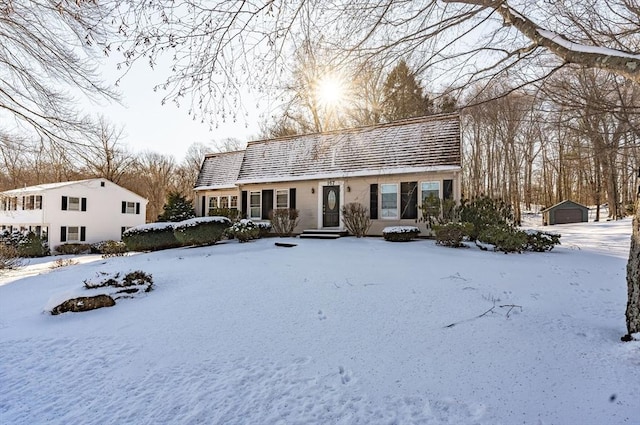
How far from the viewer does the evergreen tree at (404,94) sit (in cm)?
530

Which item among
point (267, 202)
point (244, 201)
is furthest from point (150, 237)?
point (267, 202)

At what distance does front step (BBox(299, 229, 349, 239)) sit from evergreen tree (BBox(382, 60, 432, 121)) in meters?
8.52

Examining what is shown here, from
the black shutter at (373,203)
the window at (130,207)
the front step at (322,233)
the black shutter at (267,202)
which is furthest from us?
the window at (130,207)

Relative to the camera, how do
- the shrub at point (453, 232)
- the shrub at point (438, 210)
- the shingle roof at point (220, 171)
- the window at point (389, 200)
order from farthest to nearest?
the shingle roof at point (220, 171), the window at point (389, 200), the shrub at point (438, 210), the shrub at point (453, 232)

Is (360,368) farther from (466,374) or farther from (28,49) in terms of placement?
(28,49)

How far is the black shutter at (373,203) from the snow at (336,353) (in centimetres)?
768

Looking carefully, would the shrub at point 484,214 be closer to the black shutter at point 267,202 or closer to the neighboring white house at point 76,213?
the black shutter at point 267,202

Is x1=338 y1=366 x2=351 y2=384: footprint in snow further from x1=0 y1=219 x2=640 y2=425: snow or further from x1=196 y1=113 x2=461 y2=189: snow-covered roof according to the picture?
x1=196 y1=113 x2=461 y2=189: snow-covered roof

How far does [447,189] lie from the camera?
13.3 meters

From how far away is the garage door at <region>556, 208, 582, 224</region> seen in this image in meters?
24.1

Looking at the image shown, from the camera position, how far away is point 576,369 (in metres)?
3.27

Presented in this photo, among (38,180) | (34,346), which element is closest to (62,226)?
(38,180)

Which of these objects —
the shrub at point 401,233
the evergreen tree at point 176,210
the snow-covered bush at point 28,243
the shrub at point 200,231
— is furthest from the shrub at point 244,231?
the snow-covered bush at point 28,243

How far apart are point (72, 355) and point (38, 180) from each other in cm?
763
